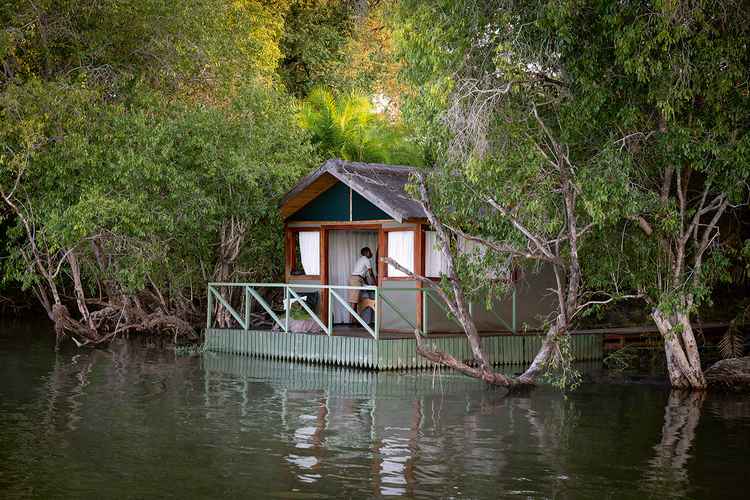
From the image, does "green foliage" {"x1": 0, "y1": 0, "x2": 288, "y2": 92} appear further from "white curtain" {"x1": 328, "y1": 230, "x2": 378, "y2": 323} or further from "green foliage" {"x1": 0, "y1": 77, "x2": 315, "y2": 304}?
"white curtain" {"x1": 328, "y1": 230, "x2": 378, "y2": 323}

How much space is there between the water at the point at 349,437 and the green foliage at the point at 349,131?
1217 cm

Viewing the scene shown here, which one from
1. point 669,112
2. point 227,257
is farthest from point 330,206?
point 669,112

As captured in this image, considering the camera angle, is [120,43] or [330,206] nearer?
[330,206]

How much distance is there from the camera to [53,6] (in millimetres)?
22703

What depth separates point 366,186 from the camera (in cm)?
1852

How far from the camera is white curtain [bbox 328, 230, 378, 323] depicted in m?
21.4

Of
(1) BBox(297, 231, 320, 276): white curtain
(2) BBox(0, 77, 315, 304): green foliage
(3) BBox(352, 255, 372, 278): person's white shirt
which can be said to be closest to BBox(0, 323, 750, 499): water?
(3) BBox(352, 255, 372, 278): person's white shirt

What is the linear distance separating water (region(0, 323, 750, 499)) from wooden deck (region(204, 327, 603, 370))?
0.54m

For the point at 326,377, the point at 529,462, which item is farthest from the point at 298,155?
the point at 529,462

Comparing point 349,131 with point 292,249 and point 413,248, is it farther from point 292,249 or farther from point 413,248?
point 413,248

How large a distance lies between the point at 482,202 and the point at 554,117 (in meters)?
1.69

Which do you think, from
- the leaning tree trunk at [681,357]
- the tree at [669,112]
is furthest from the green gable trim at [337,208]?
the leaning tree trunk at [681,357]

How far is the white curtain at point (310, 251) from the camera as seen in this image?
20.8 meters

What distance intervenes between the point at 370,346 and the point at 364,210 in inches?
139
